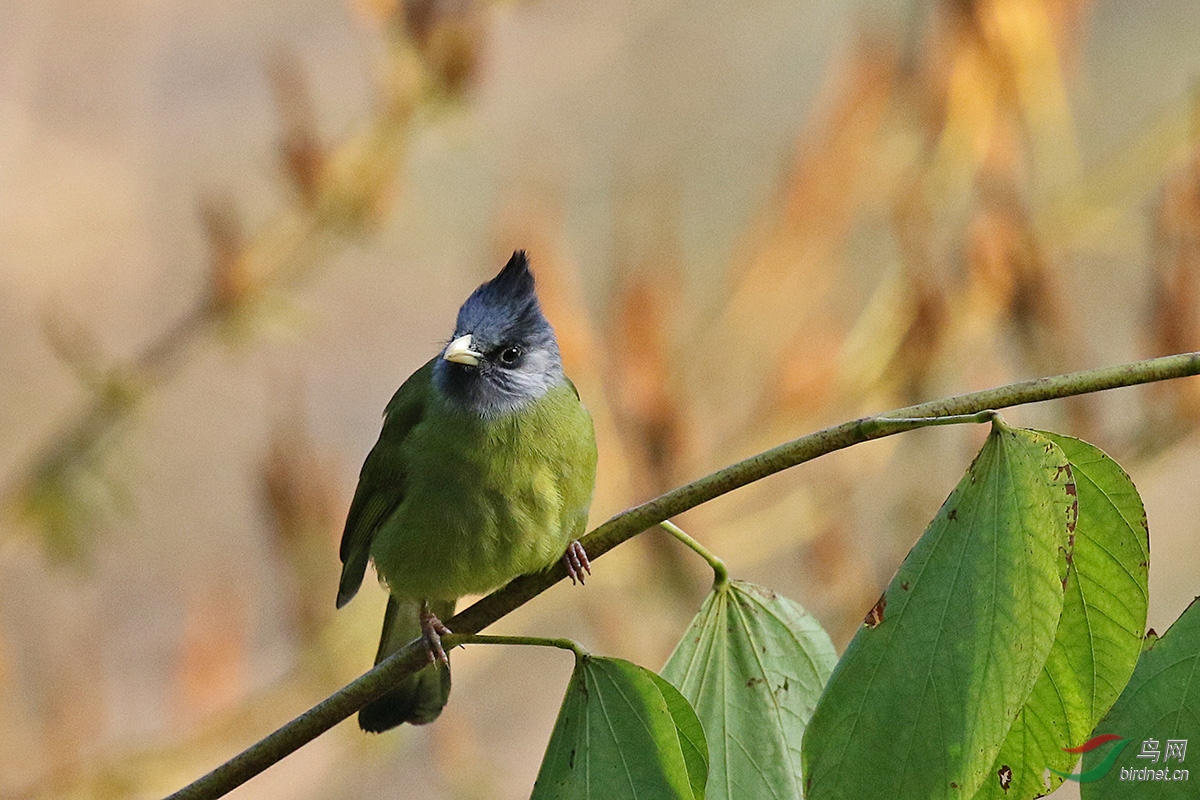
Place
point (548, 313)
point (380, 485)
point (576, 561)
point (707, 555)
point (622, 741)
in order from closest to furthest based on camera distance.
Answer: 1. point (622, 741)
2. point (707, 555)
3. point (576, 561)
4. point (380, 485)
5. point (548, 313)

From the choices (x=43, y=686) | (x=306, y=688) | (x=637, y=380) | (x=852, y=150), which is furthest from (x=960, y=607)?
(x=43, y=686)

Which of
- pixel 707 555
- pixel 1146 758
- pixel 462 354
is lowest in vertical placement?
pixel 1146 758

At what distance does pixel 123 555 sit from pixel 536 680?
63.8 inches

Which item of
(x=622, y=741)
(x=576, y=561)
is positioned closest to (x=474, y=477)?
(x=576, y=561)

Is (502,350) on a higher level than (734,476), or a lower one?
higher

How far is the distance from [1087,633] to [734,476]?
9.9 inches

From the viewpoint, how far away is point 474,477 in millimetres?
1674

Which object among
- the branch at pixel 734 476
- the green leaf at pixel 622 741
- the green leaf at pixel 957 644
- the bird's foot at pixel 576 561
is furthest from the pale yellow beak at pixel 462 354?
the green leaf at pixel 957 644

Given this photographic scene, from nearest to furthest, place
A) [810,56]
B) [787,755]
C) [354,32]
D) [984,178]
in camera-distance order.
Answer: [787,755], [984,178], [354,32], [810,56]

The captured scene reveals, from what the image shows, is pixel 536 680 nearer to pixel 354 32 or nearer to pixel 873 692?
pixel 354 32

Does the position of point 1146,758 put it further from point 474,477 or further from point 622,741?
point 474,477

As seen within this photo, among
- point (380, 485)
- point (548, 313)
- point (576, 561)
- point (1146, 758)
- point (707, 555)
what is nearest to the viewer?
point (1146, 758)

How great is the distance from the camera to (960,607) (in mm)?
829

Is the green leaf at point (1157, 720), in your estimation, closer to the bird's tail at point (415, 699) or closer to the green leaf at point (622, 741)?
the green leaf at point (622, 741)
